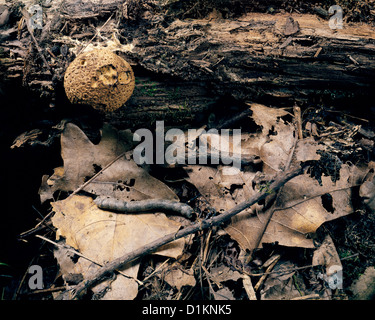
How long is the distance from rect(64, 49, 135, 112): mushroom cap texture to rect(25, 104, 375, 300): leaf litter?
587mm

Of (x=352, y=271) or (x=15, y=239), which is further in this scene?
(x=15, y=239)

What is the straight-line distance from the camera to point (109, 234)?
205 centimetres

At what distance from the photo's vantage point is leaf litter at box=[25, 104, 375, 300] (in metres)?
1.96

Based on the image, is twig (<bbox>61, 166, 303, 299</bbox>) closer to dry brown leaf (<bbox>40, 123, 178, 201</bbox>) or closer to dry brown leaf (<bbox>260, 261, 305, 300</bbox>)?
dry brown leaf (<bbox>40, 123, 178, 201</bbox>)

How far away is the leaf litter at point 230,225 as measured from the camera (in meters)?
1.96

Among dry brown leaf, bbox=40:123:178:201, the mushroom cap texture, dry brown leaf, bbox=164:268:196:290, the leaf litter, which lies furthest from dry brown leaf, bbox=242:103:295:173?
the mushroom cap texture

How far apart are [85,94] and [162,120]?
0.72m

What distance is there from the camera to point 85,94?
2004 mm

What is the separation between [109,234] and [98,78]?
117 cm

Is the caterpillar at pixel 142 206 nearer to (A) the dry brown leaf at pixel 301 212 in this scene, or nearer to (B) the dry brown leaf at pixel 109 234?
(B) the dry brown leaf at pixel 109 234

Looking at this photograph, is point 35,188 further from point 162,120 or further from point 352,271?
point 352,271

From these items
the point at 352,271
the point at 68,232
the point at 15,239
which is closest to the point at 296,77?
the point at 352,271

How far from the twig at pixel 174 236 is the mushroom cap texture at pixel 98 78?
3.67 ft

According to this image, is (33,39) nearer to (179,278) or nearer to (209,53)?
(209,53)
